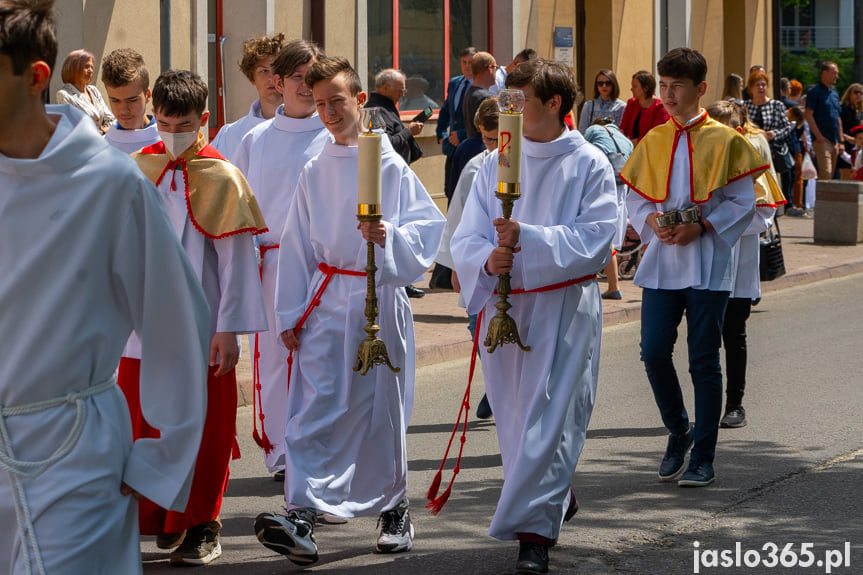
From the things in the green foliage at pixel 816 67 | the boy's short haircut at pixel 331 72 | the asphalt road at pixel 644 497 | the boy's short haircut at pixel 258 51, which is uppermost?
the green foliage at pixel 816 67

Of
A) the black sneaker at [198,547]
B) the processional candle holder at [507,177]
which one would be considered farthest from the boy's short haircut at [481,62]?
the black sneaker at [198,547]

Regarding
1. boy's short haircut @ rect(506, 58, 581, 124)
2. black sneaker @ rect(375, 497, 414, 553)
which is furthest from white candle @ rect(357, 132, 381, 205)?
black sneaker @ rect(375, 497, 414, 553)

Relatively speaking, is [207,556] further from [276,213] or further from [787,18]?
[787,18]

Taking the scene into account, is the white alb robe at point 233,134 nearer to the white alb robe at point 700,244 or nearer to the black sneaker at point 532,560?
the white alb robe at point 700,244

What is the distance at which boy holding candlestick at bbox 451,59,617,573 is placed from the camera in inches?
197

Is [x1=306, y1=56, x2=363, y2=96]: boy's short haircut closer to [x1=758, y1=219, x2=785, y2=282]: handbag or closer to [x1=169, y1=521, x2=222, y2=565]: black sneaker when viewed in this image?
[x1=169, y1=521, x2=222, y2=565]: black sneaker

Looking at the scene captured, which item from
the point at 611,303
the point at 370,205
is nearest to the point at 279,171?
the point at 370,205

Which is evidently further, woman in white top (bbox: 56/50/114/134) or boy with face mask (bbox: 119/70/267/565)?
woman in white top (bbox: 56/50/114/134)

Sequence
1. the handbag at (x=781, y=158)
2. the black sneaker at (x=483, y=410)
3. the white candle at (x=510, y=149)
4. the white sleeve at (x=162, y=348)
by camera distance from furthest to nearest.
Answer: the handbag at (x=781, y=158)
the black sneaker at (x=483, y=410)
the white candle at (x=510, y=149)
the white sleeve at (x=162, y=348)

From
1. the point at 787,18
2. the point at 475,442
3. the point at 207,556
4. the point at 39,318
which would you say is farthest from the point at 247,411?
the point at 787,18

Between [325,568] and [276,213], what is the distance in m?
1.88

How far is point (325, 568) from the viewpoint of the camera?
5227 mm

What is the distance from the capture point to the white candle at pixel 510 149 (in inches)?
190

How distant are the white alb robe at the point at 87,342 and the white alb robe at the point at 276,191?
11.1 feet
